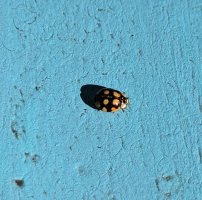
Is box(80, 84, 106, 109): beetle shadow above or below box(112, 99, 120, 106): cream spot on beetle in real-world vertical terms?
above

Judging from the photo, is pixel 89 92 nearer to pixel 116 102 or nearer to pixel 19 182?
pixel 116 102

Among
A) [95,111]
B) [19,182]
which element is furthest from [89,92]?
[19,182]

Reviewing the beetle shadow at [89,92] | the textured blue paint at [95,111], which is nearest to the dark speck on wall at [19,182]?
the textured blue paint at [95,111]

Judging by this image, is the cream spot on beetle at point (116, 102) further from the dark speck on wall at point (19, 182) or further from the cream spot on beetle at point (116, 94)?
the dark speck on wall at point (19, 182)

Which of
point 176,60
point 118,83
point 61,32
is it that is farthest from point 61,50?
point 176,60

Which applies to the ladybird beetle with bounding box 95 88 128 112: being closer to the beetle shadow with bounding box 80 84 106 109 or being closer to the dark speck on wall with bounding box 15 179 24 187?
the beetle shadow with bounding box 80 84 106 109

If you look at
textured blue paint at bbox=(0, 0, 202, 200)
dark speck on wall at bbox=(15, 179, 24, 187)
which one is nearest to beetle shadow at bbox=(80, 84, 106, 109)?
textured blue paint at bbox=(0, 0, 202, 200)

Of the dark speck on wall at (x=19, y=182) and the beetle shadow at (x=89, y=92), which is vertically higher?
the beetle shadow at (x=89, y=92)
